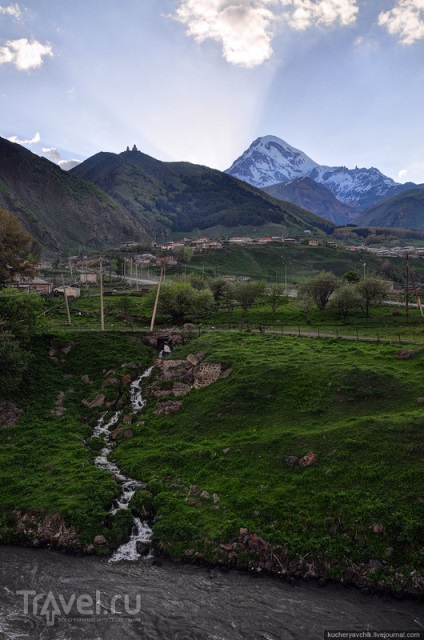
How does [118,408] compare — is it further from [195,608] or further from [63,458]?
[195,608]

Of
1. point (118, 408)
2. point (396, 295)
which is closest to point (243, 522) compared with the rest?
point (118, 408)

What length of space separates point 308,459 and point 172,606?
49.5 ft

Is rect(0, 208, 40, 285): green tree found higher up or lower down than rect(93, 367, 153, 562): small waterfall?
higher up

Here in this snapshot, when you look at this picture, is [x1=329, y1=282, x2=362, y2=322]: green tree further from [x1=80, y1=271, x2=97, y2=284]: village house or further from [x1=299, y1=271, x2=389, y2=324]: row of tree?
[x1=80, y1=271, x2=97, y2=284]: village house

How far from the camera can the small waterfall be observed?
29859 millimetres

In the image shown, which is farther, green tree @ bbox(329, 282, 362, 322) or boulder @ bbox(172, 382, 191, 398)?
green tree @ bbox(329, 282, 362, 322)

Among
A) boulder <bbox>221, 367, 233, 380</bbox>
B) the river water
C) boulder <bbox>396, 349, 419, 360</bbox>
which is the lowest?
the river water

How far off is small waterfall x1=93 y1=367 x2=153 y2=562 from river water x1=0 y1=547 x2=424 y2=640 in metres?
1.44

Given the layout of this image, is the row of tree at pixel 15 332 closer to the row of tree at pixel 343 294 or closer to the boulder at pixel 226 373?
the boulder at pixel 226 373

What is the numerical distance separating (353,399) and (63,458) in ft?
91.1

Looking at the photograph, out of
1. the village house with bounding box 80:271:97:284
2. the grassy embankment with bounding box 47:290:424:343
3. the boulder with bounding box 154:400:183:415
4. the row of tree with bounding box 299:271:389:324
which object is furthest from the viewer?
the village house with bounding box 80:271:97:284

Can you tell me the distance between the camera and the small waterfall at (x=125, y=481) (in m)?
29.9

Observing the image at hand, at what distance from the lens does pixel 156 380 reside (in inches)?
2176

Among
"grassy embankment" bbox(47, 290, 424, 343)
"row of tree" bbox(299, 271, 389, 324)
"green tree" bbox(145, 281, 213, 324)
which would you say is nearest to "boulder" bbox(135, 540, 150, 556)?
"grassy embankment" bbox(47, 290, 424, 343)
